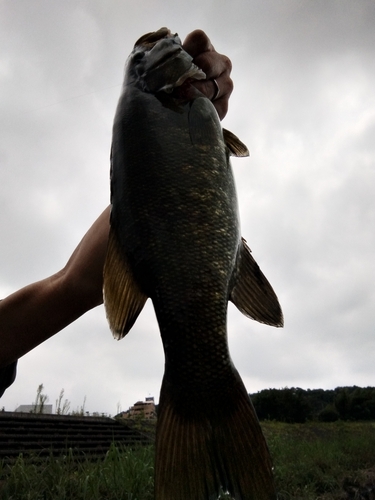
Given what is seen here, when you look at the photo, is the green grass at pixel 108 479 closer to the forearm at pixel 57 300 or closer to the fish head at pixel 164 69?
the forearm at pixel 57 300

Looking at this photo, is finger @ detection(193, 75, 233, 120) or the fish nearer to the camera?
the fish

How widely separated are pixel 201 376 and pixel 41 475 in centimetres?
320

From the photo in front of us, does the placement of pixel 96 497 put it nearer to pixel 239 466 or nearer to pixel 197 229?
pixel 239 466

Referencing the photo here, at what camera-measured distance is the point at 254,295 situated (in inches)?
65.6

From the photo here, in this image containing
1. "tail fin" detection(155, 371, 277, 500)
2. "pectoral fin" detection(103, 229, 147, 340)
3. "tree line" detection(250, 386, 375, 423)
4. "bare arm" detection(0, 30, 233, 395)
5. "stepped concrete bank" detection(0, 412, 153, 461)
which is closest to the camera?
"tail fin" detection(155, 371, 277, 500)

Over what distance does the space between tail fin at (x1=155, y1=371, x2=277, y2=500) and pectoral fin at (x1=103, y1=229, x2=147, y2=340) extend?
27 cm

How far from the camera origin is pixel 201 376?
59.6 inches

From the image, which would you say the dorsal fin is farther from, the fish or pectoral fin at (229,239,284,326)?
pectoral fin at (229,239,284,326)

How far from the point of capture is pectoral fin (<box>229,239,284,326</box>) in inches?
64.2

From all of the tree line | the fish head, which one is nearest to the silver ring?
the fish head

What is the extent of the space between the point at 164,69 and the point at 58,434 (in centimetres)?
799

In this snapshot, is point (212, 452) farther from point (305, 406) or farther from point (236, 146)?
point (305, 406)

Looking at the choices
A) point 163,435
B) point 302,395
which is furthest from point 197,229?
point 302,395

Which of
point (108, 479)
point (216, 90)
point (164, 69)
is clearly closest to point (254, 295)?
point (164, 69)
